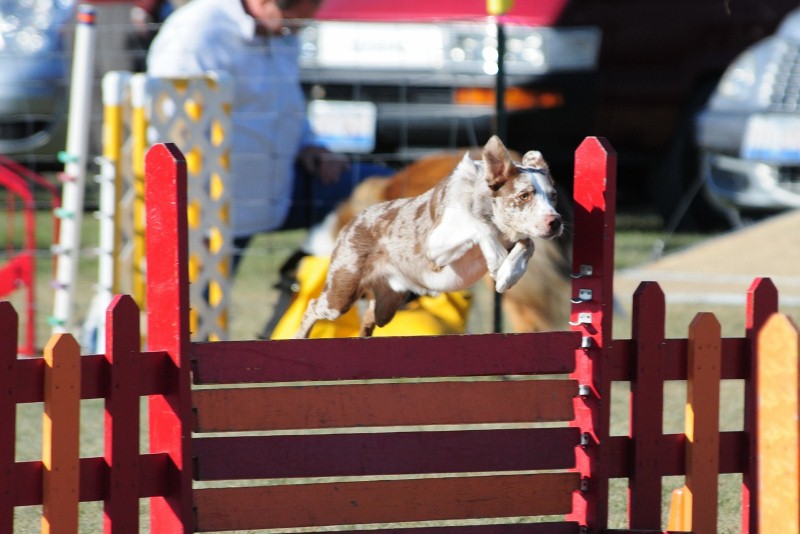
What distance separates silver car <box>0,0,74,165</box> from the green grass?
775 mm

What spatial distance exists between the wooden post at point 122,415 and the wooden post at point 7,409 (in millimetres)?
204

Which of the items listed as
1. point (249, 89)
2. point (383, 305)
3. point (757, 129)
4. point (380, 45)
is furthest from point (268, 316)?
point (757, 129)

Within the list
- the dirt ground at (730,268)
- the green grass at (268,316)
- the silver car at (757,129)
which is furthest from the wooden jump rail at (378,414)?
the silver car at (757,129)

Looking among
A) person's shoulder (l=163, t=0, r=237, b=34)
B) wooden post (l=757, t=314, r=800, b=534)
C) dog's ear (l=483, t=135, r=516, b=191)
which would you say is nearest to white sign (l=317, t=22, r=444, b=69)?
person's shoulder (l=163, t=0, r=237, b=34)

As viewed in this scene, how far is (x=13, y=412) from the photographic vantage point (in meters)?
2.79

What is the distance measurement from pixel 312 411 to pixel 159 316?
415 millimetres

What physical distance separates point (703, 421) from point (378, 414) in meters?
0.84

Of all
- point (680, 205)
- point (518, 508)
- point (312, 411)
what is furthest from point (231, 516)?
Result: point (680, 205)

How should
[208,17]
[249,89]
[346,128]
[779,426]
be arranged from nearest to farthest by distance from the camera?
[779,426], [208,17], [249,89], [346,128]

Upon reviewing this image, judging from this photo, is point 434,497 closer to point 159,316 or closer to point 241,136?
point 159,316

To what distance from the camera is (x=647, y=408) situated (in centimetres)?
323

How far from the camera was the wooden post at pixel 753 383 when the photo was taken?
326 cm

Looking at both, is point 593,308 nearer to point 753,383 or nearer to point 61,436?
point 753,383

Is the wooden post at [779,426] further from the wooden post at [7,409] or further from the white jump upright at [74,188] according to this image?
the white jump upright at [74,188]
